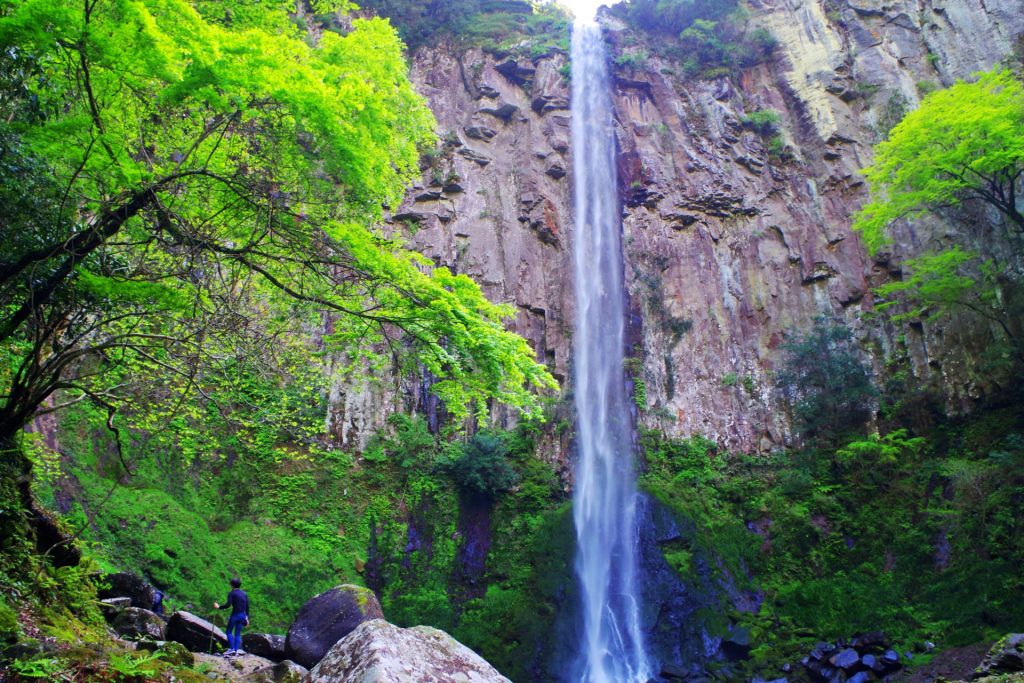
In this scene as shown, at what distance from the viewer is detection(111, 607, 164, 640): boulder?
22.3 feet

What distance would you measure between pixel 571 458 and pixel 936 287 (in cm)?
1032

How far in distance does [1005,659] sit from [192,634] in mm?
8992

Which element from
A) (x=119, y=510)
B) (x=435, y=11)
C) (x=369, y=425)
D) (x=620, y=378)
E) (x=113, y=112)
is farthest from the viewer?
(x=435, y=11)

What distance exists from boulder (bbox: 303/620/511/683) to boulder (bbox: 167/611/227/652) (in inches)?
216

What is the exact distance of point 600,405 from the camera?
65.6ft

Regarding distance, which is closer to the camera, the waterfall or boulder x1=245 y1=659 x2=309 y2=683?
boulder x1=245 y1=659 x2=309 y2=683

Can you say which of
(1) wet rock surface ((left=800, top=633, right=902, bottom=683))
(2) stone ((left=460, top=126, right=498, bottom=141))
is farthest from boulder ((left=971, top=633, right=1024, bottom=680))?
(2) stone ((left=460, top=126, right=498, bottom=141))

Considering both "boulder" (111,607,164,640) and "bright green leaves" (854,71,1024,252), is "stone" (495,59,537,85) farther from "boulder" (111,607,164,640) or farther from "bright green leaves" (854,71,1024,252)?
"boulder" (111,607,164,640)

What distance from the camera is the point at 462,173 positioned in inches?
918

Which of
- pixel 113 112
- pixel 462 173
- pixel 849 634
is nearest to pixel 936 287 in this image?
pixel 849 634

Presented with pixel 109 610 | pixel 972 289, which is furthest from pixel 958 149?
pixel 109 610

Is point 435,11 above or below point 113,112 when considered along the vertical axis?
above

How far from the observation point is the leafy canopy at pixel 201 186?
4.73 meters

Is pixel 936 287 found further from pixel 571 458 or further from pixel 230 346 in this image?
pixel 230 346
